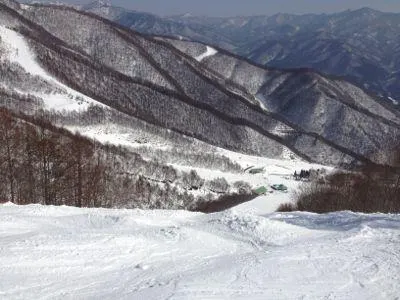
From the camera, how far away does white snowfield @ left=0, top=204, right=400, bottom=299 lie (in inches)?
684

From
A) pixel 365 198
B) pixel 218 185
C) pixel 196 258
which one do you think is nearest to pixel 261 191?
pixel 218 185

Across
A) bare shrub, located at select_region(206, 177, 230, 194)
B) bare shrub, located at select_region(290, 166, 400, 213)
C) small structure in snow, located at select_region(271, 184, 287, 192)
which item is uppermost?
bare shrub, located at select_region(290, 166, 400, 213)

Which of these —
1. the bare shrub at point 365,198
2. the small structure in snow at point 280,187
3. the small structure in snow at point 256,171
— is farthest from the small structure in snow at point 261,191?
the bare shrub at point 365,198

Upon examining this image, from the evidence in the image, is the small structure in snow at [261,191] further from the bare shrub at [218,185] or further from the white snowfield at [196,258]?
the white snowfield at [196,258]

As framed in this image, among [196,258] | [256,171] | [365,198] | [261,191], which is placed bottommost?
[261,191]

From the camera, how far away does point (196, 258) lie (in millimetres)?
20797

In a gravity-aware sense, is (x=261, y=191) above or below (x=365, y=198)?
below

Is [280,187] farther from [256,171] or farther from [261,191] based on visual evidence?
[256,171]

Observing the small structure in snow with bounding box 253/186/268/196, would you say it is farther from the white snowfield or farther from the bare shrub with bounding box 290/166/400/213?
the white snowfield

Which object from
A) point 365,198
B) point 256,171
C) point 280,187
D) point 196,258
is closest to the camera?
point 196,258

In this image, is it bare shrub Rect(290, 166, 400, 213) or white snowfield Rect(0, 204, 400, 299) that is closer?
white snowfield Rect(0, 204, 400, 299)

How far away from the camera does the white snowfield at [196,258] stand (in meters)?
17.4

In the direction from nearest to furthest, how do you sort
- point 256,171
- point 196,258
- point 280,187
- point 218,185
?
point 196,258 → point 218,185 → point 280,187 → point 256,171

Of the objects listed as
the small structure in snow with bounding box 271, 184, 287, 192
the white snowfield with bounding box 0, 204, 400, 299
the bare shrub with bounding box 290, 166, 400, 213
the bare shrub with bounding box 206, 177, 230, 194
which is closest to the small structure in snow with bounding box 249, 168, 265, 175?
the small structure in snow with bounding box 271, 184, 287, 192
